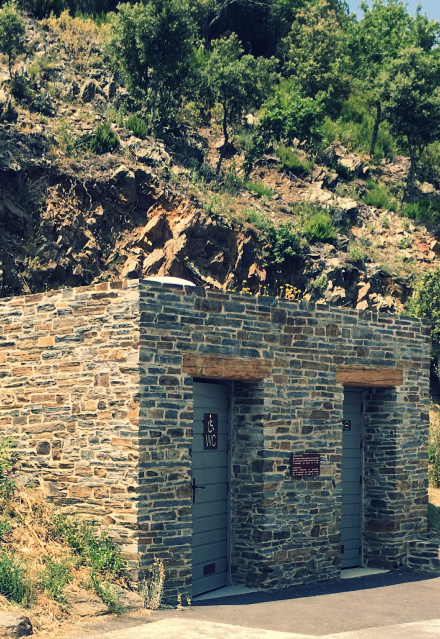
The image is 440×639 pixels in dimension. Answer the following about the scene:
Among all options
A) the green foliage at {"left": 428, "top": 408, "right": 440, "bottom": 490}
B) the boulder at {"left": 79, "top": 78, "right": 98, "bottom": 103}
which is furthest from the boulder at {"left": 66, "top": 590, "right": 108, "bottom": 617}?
the boulder at {"left": 79, "top": 78, "right": 98, "bottom": 103}

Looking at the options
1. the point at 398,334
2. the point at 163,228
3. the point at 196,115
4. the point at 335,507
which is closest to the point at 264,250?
the point at 163,228

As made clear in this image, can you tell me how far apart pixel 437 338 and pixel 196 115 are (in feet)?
36.8

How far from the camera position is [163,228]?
2273 cm

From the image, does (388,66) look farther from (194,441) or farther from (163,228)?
(194,441)

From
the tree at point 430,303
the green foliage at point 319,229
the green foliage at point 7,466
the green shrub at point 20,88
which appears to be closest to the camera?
the green foliage at point 7,466

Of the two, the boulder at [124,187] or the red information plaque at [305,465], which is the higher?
the boulder at [124,187]

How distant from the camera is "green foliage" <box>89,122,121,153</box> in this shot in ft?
78.2

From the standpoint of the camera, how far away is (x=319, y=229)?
26.0 meters

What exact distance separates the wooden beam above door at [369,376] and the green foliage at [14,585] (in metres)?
6.25

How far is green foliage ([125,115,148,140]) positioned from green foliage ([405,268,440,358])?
349 inches

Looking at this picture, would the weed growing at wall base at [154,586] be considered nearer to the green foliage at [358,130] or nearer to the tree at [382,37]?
the green foliage at [358,130]

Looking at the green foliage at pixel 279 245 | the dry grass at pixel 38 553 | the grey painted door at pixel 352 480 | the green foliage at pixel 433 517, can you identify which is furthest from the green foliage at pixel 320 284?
the dry grass at pixel 38 553

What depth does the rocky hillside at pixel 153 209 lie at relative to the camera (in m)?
21.6

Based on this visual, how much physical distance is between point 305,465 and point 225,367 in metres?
2.18
